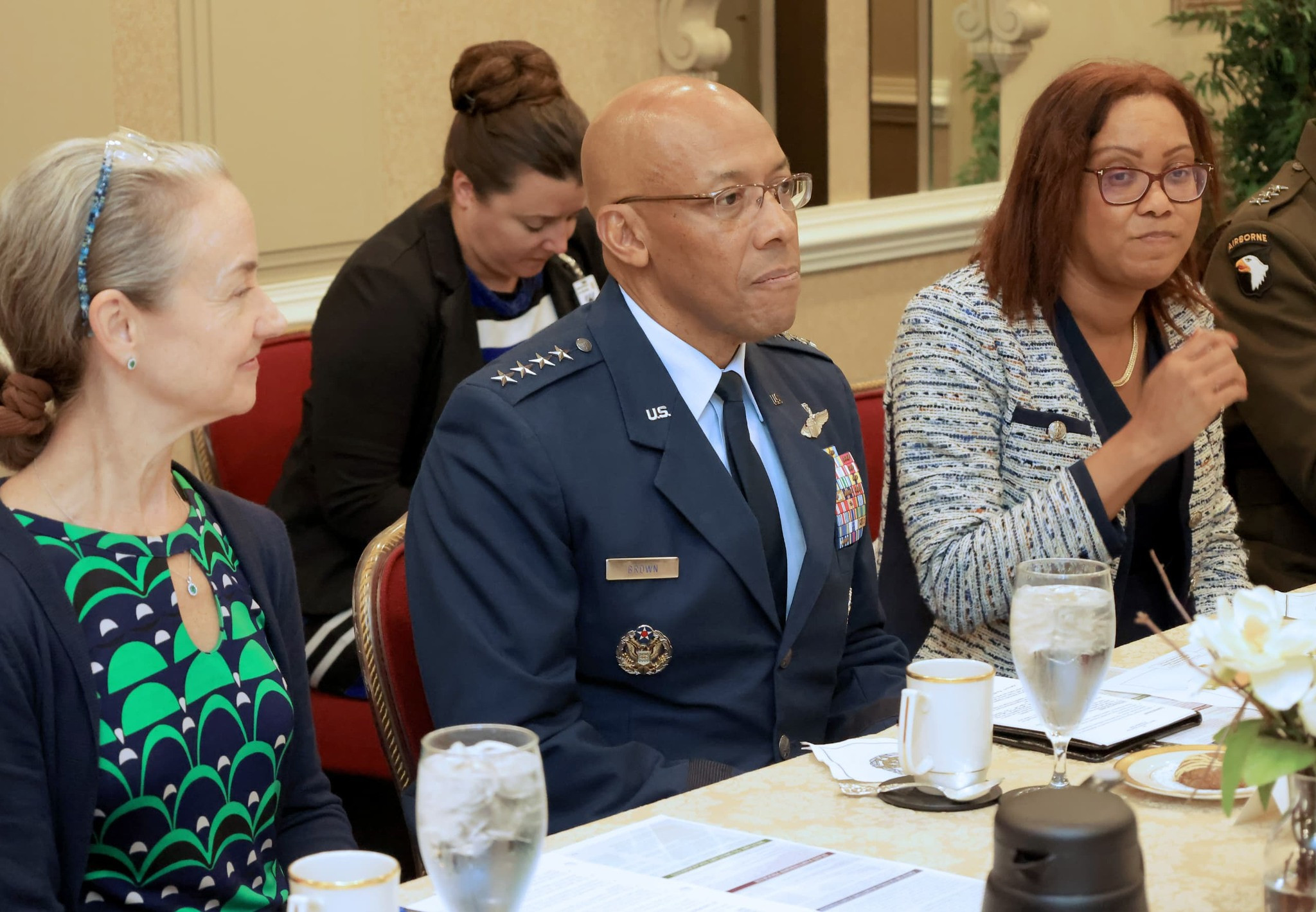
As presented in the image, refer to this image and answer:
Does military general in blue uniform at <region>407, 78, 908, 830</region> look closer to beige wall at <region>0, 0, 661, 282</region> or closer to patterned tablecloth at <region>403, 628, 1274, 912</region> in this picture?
patterned tablecloth at <region>403, 628, 1274, 912</region>

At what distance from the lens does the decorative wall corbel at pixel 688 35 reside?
4344mm

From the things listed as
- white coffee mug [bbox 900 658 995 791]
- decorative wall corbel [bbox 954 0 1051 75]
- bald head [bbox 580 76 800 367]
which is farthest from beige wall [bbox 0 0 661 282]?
white coffee mug [bbox 900 658 995 791]

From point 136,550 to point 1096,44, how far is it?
4444 mm

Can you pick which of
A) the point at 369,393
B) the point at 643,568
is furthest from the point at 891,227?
the point at 643,568

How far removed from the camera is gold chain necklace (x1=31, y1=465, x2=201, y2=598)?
1.53 meters

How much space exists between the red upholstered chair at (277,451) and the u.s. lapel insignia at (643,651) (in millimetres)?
1022

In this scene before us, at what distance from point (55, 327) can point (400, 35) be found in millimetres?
2422

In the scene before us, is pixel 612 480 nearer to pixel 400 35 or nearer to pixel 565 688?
pixel 565 688

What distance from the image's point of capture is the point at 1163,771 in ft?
4.68

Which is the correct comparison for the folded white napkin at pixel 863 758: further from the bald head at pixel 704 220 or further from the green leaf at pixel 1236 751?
the bald head at pixel 704 220

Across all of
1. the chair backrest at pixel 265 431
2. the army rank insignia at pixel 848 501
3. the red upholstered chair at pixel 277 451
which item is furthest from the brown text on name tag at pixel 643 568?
the chair backrest at pixel 265 431

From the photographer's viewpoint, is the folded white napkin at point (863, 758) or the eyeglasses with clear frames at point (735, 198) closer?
the folded white napkin at point (863, 758)

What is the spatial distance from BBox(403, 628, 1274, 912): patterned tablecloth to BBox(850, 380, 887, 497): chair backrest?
3.26ft

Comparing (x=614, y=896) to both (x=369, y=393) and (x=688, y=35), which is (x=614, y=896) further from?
(x=688, y=35)
